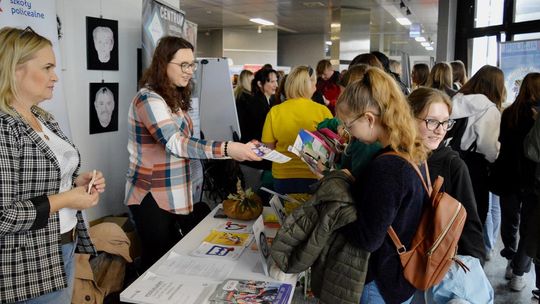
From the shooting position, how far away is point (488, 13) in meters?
6.80

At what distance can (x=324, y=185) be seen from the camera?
1.33 metres

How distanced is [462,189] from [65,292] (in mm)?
1499

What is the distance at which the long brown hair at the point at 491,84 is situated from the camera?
3.14m

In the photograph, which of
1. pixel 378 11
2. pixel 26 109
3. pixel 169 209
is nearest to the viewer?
pixel 26 109

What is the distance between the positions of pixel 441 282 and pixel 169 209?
1179 millimetres

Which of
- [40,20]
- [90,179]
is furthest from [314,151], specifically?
[40,20]

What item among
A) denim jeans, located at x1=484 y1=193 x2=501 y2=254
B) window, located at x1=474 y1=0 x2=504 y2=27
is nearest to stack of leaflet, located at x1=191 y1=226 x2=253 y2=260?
denim jeans, located at x1=484 y1=193 x2=501 y2=254

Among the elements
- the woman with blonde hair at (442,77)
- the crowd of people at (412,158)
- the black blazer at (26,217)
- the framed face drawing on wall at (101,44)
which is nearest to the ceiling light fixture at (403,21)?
the woman with blonde hair at (442,77)

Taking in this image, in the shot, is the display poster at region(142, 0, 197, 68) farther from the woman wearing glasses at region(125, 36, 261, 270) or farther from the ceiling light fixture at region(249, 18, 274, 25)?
the ceiling light fixture at region(249, 18, 274, 25)

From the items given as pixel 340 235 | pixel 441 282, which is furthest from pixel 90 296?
pixel 441 282

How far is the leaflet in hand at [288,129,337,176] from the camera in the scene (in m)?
1.88

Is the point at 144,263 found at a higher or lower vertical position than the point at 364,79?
lower

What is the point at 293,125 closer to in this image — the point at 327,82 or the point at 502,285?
the point at 502,285

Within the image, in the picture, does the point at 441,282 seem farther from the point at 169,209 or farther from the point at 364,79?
the point at 169,209
